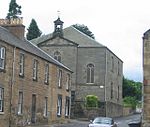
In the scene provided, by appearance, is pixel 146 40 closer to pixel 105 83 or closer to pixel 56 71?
pixel 56 71

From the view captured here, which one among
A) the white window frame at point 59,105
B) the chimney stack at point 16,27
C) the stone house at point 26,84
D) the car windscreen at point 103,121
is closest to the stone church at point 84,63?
the stone house at point 26,84

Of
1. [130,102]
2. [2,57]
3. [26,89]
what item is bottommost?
[130,102]

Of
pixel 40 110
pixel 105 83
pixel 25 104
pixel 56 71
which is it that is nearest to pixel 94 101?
pixel 105 83

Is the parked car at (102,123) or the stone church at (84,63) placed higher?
the stone church at (84,63)

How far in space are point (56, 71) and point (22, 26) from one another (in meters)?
7.01

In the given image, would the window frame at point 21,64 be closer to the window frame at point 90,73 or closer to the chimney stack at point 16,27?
the chimney stack at point 16,27

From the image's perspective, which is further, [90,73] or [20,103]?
[90,73]

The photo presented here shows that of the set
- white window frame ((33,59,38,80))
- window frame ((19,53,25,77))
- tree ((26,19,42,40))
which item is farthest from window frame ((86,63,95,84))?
window frame ((19,53,25,77))

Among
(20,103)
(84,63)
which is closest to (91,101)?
(84,63)

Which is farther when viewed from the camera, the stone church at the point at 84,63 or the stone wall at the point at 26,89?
the stone church at the point at 84,63

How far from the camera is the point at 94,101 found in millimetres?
66188

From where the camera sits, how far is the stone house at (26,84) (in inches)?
1495

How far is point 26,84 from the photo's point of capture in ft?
138

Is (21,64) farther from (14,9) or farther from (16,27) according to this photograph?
(14,9)
